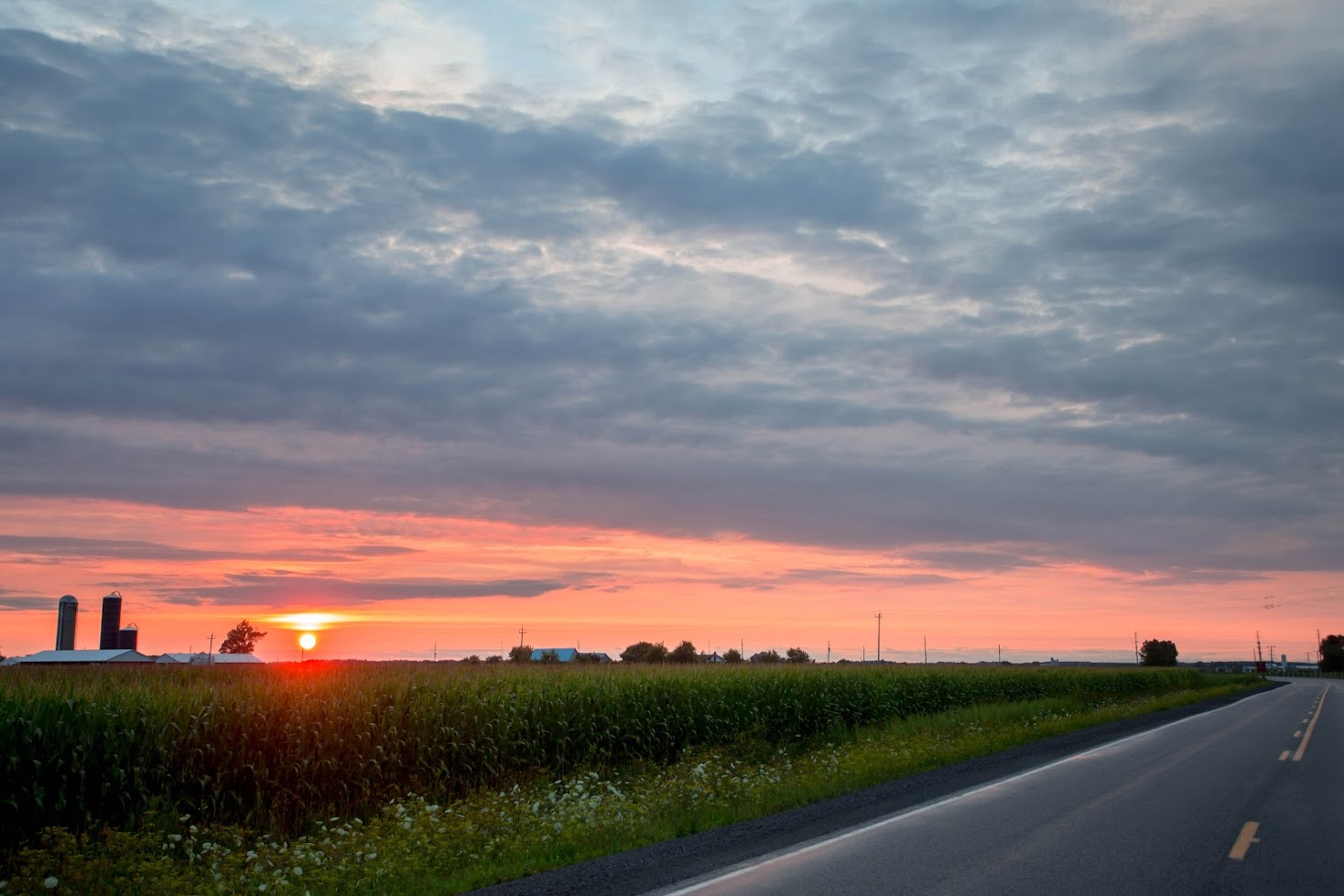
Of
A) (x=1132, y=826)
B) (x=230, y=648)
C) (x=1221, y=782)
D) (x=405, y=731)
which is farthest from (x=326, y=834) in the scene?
(x=230, y=648)

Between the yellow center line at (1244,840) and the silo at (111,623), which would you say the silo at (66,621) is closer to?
the silo at (111,623)

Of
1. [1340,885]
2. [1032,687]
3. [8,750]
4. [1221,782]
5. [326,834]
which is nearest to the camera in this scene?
[1340,885]

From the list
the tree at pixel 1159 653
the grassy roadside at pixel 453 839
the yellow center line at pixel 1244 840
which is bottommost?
the tree at pixel 1159 653

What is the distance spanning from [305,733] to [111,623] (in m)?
72.0

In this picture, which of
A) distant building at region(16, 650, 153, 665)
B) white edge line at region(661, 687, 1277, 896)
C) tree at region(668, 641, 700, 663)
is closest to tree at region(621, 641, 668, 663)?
tree at region(668, 641, 700, 663)

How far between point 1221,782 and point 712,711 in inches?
517

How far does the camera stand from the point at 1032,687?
5338 cm

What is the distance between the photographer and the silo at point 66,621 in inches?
2963

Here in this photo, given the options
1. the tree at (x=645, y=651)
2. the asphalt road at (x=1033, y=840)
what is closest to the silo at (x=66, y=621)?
the tree at (x=645, y=651)

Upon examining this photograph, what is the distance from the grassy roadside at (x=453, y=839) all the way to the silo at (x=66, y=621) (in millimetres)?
70646

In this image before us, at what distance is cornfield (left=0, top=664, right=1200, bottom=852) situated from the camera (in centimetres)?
1388

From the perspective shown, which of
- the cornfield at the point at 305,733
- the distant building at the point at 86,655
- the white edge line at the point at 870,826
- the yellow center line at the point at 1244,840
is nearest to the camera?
the white edge line at the point at 870,826

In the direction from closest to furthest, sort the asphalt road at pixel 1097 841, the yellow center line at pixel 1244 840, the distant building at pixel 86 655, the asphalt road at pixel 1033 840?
the asphalt road at pixel 1097 841 < the asphalt road at pixel 1033 840 < the yellow center line at pixel 1244 840 < the distant building at pixel 86 655

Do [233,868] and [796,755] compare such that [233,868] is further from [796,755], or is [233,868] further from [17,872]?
[796,755]
